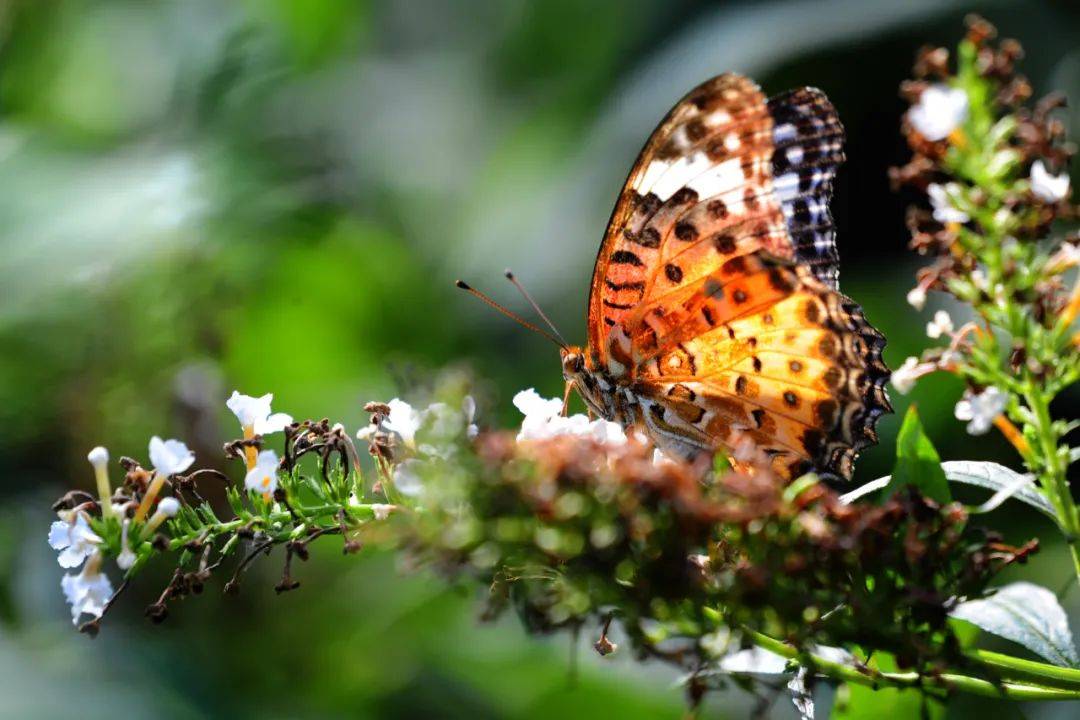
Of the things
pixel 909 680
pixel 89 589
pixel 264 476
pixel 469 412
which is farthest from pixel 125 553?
pixel 909 680

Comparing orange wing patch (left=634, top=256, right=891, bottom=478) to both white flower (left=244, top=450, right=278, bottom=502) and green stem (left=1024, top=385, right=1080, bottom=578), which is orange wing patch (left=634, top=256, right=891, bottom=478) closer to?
green stem (left=1024, top=385, right=1080, bottom=578)

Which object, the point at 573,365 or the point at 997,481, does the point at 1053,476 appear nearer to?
the point at 997,481

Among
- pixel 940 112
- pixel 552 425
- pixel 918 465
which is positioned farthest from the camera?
pixel 552 425

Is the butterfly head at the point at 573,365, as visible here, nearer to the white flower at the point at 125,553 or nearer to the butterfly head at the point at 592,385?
the butterfly head at the point at 592,385

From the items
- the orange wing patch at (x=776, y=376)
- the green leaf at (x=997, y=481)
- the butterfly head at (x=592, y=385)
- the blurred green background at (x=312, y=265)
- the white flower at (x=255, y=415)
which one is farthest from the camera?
the blurred green background at (x=312, y=265)

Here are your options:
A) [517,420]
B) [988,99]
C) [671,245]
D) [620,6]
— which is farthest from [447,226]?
[988,99]

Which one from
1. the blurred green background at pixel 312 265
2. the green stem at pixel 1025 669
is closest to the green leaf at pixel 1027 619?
the green stem at pixel 1025 669

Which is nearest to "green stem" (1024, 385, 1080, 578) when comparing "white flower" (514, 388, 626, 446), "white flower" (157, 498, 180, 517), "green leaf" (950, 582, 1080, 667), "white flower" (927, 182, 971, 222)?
"green leaf" (950, 582, 1080, 667)
